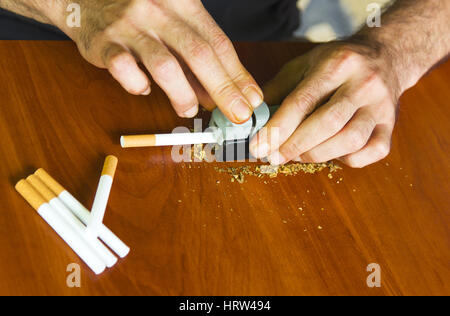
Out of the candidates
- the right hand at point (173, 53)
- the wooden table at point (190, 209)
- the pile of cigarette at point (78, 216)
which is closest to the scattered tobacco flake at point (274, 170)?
the wooden table at point (190, 209)

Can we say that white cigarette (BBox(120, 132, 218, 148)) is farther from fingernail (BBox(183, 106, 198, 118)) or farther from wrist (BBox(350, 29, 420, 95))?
wrist (BBox(350, 29, 420, 95))

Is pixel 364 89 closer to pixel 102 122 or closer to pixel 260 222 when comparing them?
pixel 260 222

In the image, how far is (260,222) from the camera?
761mm

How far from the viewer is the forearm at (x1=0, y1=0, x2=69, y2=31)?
3.11ft

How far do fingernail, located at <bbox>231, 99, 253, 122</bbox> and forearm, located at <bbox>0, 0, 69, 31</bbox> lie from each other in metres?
0.44

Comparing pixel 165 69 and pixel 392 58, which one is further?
pixel 392 58

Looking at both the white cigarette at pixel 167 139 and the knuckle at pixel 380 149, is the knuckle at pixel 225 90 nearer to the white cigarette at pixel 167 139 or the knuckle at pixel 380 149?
the white cigarette at pixel 167 139

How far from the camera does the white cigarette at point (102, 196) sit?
0.68m

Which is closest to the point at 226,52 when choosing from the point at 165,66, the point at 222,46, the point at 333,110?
the point at 222,46

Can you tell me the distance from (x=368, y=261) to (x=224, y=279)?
0.24 metres

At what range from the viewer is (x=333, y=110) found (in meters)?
0.82

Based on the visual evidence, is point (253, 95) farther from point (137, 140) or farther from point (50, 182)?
point (50, 182)

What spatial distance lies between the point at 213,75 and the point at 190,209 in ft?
0.76
